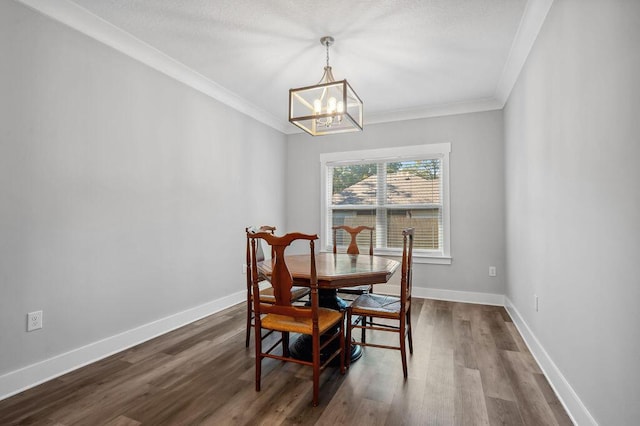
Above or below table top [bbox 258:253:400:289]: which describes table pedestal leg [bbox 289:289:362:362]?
below

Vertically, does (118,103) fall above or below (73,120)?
above

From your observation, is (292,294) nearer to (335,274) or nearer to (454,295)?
(335,274)

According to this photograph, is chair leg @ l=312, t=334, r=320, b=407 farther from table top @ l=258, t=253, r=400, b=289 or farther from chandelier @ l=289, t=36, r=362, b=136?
chandelier @ l=289, t=36, r=362, b=136

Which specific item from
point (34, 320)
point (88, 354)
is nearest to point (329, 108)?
point (34, 320)

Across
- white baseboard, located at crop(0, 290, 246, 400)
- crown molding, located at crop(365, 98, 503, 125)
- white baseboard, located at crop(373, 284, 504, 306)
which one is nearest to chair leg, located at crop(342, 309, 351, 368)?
white baseboard, located at crop(0, 290, 246, 400)

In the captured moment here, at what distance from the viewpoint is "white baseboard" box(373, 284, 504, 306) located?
406 centimetres

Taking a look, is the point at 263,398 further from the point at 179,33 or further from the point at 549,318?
the point at 179,33

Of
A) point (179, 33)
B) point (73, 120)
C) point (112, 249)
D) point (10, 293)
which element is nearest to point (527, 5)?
point (179, 33)

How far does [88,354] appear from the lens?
8.00 ft

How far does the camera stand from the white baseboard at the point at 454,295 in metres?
4.06

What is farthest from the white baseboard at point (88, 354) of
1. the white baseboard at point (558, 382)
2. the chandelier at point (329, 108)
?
the white baseboard at point (558, 382)

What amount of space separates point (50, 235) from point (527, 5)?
3.73 metres

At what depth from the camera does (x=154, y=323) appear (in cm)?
299

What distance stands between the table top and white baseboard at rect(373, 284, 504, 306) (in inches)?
73.6
